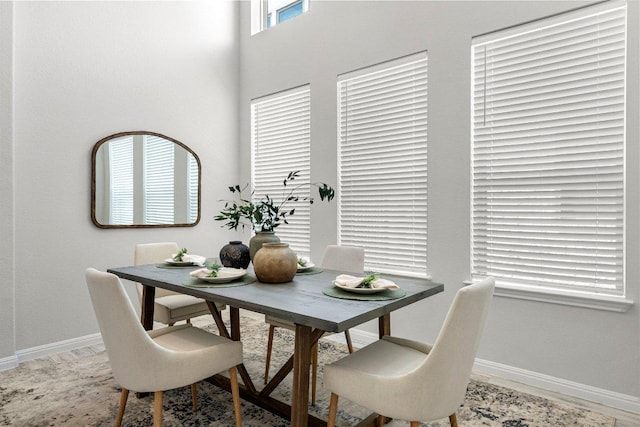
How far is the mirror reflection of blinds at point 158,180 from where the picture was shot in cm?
378

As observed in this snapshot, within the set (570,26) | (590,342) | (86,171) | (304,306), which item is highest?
(570,26)

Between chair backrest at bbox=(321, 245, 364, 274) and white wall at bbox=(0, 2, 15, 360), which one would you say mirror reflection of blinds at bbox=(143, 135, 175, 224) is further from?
chair backrest at bbox=(321, 245, 364, 274)

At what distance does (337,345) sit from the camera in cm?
334

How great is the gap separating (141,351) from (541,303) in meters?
2.36

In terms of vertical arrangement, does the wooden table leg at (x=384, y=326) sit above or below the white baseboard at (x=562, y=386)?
above

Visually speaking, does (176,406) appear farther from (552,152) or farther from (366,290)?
(552,152)

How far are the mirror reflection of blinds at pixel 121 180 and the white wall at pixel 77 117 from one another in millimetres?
127

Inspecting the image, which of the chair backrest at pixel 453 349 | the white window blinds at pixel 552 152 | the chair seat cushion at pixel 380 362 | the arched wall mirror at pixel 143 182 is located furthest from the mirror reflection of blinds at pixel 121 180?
the chair backrest at pixel 453 349

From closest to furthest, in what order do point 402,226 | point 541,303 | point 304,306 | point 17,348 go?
point 304,306
point 541,303
point 17,348
point 402,226

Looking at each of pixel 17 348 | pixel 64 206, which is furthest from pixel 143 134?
pixel 17 348

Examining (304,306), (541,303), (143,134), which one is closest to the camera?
(304,306)

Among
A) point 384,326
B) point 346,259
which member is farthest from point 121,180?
point 384,326

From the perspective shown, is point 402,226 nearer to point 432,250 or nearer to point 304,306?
point 432,250

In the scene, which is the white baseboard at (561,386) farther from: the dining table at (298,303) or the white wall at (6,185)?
the white wall at (6,185)
